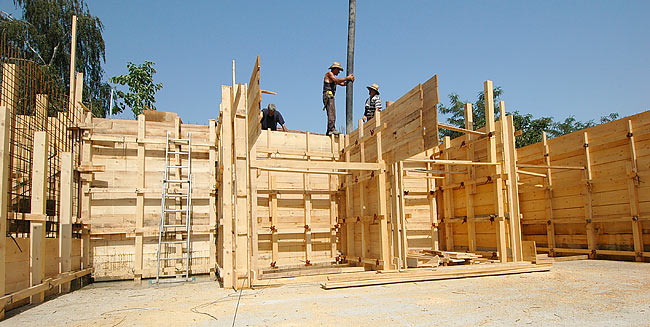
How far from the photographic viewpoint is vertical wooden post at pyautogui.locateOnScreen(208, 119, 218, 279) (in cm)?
968

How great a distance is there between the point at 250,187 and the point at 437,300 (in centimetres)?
371

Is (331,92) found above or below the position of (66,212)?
above

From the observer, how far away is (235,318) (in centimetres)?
497

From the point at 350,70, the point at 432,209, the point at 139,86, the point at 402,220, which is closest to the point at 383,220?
the point at 402,220

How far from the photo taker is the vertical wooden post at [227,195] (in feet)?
24.9

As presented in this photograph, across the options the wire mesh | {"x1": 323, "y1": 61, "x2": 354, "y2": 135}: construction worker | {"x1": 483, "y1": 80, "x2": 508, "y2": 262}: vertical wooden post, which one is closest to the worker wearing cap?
{"x1": 323, "y1": 61, "x2": 354, "y2": 135}: construction worker

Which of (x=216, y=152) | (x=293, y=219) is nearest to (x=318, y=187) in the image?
(x=293, y=219)

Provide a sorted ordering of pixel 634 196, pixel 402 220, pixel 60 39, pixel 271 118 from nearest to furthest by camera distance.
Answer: pixel 402 220, pixel 634 196, pixel 271 118, pixel 60 39

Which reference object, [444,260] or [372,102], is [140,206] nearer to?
[372,102]

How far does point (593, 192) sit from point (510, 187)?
249 centimetres

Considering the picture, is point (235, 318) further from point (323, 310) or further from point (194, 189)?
point (194, 189)

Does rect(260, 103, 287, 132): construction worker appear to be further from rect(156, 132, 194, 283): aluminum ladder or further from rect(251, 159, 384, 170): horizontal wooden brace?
rect(251, 159, 384, 170): horizontal wooden brace

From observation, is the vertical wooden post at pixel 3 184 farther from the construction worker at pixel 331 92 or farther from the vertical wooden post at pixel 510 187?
the vertical wooden post at pixel 510 187

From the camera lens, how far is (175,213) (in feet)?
32.4
